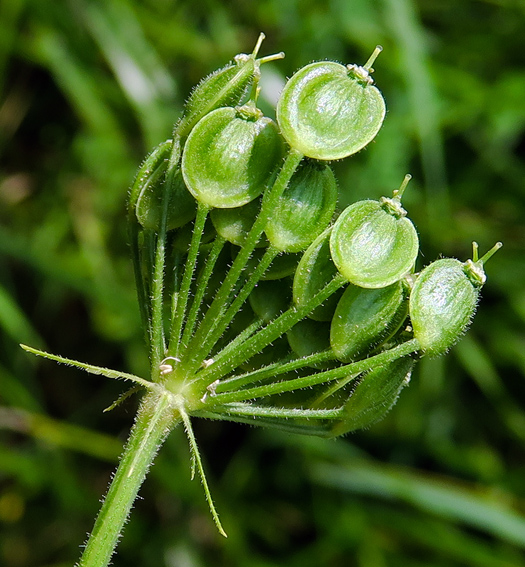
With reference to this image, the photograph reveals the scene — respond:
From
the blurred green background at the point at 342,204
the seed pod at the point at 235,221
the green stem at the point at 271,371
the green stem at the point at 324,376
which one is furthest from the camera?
the blurred green background at the point at 342,204

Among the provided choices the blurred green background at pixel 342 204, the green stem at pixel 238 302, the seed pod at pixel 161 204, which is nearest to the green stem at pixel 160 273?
the seed pod at pixel 161 204

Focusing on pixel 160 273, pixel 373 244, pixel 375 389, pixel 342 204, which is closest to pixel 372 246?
pixel 373 244

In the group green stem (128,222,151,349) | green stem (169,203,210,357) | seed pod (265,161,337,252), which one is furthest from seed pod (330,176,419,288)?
green stem (128,222,151,349)

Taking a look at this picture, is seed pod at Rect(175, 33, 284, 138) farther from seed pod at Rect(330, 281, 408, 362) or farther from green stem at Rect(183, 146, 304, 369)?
seed pod at Rect(330, 281, 408, 362)

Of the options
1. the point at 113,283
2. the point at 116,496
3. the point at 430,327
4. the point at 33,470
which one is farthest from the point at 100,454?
the point at 430,327

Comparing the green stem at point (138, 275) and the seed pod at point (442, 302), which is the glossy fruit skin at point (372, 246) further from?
the green stem at point (138, 275)

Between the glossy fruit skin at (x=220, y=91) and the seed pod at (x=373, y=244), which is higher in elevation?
the glossy fruit skin at (x=220, y=91)

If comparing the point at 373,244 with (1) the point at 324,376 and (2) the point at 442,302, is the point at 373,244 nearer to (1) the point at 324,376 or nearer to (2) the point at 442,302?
(2) the point at 442,302
